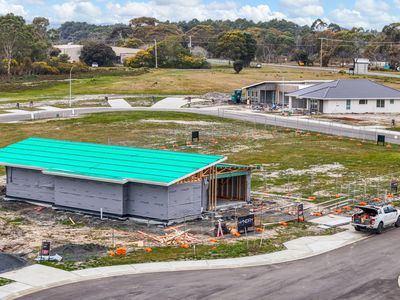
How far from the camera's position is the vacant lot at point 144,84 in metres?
139

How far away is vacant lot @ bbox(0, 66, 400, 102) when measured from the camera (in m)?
139

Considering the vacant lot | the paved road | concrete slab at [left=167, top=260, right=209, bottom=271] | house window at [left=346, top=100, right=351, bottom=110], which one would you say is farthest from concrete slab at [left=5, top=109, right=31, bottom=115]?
the paved road

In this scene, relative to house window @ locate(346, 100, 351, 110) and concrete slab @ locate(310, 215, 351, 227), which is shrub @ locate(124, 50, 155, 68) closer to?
house window @ locate(346, 100, 351, 110)

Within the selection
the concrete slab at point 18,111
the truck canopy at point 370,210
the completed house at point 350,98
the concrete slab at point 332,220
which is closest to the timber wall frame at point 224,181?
the concrete slab at point 332,220

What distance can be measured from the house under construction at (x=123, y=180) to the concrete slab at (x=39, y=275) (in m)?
11.0

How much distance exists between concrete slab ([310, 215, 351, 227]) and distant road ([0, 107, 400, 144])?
1417 inches

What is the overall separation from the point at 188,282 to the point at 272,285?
377 centimetres

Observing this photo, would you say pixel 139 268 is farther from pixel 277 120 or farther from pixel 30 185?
pixel 277 120

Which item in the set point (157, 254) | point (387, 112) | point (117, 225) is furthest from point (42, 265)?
point (387, 112)

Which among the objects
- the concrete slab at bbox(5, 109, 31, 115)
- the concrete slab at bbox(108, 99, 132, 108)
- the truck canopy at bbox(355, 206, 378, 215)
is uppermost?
the concrete slab at bbox(108, 99, 132, 108)

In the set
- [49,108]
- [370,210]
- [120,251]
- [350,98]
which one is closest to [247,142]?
[350,98]

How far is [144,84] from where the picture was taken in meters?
149

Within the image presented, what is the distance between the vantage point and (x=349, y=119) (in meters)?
100

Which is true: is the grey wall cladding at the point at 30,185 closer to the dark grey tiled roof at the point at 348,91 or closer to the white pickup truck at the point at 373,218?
the white pickup truck at the point at 373,218
